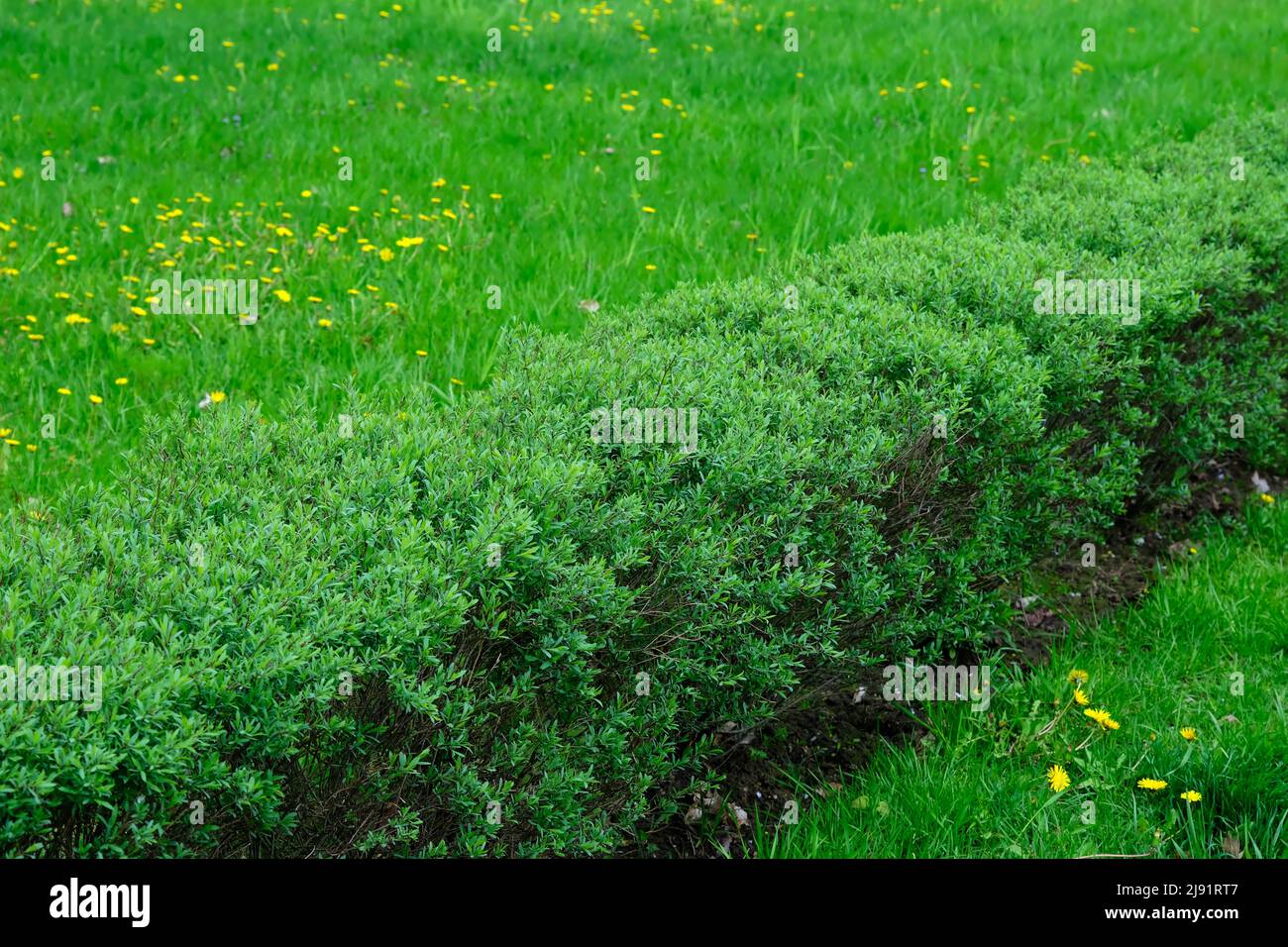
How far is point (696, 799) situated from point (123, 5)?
970 cm

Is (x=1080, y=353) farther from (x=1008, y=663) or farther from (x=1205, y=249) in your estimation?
(x=1205, y=249)

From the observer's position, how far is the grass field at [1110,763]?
10.5ft

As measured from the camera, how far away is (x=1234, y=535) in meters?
5.03

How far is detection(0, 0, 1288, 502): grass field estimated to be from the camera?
5.32m

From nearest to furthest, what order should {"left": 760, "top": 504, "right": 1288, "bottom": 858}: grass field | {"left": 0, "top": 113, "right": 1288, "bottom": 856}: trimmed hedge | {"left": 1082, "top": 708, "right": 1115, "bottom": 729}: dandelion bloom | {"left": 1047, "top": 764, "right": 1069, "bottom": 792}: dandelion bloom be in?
{"left": 0, "top": 113, "right": 1288, "bottom": 856}: trimmed hedge → {"left": 760, "top": 504, "right": 1288, "bottom": 858}: grass field → {"left": 1047, "top": 764, "right": 1069, "bottom": 792}: dandelion bloom → {"left": 1082, "top": 708, "right": 1115, "bottom": 729}: dandelion bloom

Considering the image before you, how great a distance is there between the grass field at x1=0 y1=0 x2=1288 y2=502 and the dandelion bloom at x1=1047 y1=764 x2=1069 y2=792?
7.89ft

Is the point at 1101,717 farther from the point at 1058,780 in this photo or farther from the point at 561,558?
the point at 561,558

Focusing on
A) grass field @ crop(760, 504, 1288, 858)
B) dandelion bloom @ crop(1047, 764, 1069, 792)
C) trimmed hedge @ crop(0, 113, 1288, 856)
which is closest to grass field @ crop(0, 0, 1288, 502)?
trimmed hedge @ crop(0, 113, 1288, 856)

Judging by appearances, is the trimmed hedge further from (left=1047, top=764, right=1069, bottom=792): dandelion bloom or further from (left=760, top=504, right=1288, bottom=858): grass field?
(left=1047, top=764, right=1069, bottom=792): dandelion bloom

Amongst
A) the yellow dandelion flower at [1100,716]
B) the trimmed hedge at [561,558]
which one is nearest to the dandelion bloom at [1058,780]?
the yellow dandelion flower at [1100,716]

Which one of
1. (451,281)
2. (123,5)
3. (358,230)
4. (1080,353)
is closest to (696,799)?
(1080,353)

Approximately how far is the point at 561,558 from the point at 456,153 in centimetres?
553

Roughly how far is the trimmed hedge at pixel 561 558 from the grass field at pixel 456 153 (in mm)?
1158

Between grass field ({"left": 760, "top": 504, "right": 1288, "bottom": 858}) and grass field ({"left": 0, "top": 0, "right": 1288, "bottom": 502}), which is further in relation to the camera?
grass field ({"left": 0, "top": 0, "right": 1288, "bottom": 502})
